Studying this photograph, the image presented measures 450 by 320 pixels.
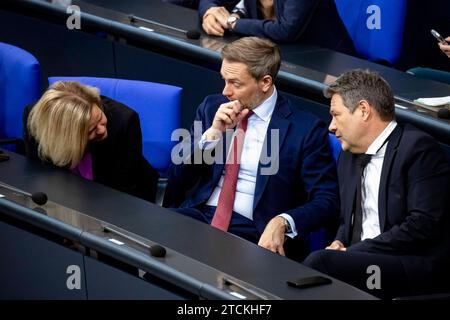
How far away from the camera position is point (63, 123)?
368 cm

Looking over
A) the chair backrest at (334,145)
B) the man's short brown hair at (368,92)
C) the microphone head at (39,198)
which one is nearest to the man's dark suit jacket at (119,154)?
the microphone head at (39,198)

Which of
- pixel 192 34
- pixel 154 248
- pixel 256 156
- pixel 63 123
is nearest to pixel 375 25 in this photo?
pixel 192 34

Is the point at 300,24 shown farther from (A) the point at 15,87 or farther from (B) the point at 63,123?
(B) the point at 63,123

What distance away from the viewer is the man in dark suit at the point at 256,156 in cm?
370

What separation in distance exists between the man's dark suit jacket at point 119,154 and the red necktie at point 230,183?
1.01 feet

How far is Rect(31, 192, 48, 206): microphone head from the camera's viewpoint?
11.0ft

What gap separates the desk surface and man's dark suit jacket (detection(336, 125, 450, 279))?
1.56 ft

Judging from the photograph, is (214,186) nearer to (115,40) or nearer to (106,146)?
(106,146)

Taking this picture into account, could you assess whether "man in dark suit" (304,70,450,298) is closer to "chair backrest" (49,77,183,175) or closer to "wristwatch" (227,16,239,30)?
"chair backrest" (49,77,183,175)

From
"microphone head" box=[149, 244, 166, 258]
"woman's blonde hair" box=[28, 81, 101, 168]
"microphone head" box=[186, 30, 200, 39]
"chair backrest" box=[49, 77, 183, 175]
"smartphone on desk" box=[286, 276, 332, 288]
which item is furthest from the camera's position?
"microphone head" box=[186, 30, 200, 39]

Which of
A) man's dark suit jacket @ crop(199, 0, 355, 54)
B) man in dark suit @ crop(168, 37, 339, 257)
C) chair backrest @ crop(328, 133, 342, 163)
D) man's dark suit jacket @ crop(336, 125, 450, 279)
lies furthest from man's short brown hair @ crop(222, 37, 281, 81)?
man's dark suit jacket @ crop(199, 0, 355, 54)
